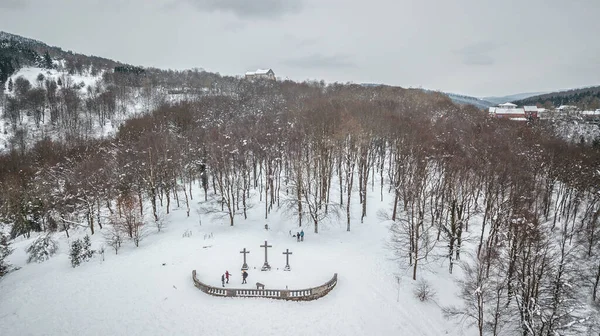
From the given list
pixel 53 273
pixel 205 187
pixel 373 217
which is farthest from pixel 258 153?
pixel 53 273

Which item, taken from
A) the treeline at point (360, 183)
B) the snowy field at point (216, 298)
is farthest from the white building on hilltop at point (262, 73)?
the snowy field at point (216, 298)

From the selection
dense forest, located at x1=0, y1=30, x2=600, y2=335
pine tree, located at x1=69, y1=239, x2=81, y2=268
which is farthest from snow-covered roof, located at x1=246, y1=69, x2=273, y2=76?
pine tree, located at x1=69, y1=239, x2=81, y2=268

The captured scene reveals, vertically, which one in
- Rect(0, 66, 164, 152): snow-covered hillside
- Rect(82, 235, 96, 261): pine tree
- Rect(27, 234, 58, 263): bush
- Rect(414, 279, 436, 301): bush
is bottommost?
Rect(414, 279, 436, 301): bush

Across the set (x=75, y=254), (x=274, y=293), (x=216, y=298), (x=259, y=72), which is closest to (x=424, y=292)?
(x=274, y=293)

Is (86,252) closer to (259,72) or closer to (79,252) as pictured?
(79,252)

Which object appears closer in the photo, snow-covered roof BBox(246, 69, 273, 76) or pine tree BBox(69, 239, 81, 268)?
pine tree BBox(69, 239, 81, 268)

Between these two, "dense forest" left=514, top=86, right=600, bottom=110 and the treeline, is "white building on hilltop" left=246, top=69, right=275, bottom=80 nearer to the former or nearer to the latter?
"dense forest" left=514, top=86, right=600, bottom=110
